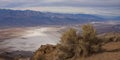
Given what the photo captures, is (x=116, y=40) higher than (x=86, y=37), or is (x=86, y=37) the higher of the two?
(x=86, y=37)

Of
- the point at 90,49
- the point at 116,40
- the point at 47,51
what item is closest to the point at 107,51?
the point at 90,49

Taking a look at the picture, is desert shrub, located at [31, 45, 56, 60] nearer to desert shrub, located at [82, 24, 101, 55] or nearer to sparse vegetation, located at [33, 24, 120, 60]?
sparse vegetation, located at [33, 24, 120, 60]

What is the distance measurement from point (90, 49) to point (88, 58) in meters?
0.88

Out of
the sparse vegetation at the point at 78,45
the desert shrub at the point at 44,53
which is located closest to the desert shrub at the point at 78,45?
the sparse vegetation at the point at 78,45

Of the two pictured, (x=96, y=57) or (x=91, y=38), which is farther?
(x=91, y=38)

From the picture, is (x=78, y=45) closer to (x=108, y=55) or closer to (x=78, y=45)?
(x=78, y=45)

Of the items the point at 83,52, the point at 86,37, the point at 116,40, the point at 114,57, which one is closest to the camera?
the point at 114,57

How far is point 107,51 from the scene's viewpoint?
18766 millimetres

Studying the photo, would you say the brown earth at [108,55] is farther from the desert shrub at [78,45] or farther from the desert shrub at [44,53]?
the desert shrub at [44,53]

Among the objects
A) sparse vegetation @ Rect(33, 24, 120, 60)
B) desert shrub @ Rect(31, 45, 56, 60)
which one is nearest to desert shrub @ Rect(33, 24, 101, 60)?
sparse vegetation @ Rect(33, 24, 120, 60)

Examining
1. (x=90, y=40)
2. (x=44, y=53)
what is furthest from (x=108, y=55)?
(x=44, y=53)

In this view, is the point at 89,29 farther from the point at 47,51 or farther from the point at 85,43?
the point at 47,51

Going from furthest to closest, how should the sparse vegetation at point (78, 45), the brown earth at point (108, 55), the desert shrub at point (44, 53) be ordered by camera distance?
the desert shrub at point (44, 53) < the sparse vegetation at point (78, 45) < the brown earth at point (108, 55)

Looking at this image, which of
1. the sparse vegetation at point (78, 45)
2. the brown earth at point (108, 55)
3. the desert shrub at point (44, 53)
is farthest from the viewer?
the desert shrub at point (44, 53)
